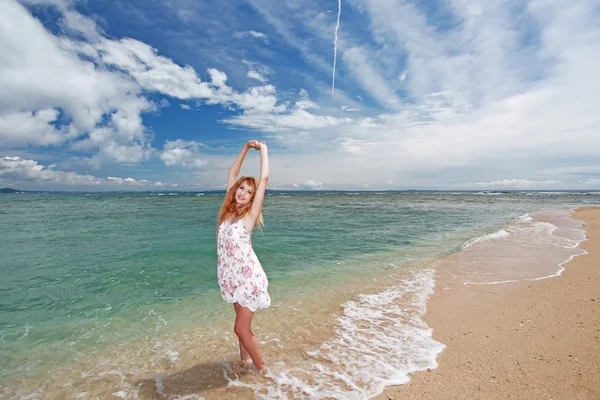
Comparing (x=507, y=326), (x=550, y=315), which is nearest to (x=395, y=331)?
(x=507, y=326)

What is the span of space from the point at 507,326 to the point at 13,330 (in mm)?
9981

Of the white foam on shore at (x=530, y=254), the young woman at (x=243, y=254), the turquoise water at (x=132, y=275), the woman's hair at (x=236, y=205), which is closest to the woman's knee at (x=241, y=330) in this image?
the young woman at (x=243, y=254)

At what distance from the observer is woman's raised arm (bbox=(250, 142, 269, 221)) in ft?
13.5

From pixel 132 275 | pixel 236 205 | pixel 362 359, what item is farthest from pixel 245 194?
pixel 132 275

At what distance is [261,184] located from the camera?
13.7ft

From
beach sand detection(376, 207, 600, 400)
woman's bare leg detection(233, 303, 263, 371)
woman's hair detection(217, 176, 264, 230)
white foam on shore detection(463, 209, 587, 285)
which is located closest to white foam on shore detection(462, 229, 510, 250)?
white foam on shore detection(463, 209, 587, 285)

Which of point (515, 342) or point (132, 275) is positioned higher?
point (515, 342)

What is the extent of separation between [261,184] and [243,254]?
3.22 feet

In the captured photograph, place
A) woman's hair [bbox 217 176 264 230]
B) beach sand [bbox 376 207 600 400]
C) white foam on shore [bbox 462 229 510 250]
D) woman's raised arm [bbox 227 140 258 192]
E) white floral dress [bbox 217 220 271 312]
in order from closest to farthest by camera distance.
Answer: beach sand [bbox 376 207 600 400] → white floral dress [bbox 217 220 271 312] → woman's hair [bbox 217 176 264 230] → woman's raised arm [bbox 227 140 258 192] → white foam on shore [bbox 462 229 510 250]

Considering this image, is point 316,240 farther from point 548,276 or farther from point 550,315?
point 550,315

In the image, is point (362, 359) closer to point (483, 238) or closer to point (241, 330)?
point (241, 330)

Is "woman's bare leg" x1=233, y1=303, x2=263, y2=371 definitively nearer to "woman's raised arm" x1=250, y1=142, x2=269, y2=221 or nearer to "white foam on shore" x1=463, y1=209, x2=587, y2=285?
"woman's raised arm" x1=250, y1=142, x2=269, y2=221

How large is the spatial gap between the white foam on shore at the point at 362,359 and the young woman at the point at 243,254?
2.80ft

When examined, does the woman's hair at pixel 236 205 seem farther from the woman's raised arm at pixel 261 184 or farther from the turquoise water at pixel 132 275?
the turquoise water at pixel 132 275
